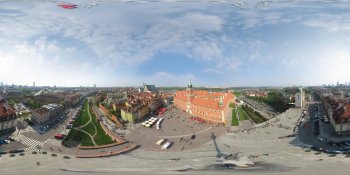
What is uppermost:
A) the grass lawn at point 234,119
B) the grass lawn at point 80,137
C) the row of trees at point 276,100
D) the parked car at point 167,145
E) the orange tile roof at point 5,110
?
the row of trees at point 276,100

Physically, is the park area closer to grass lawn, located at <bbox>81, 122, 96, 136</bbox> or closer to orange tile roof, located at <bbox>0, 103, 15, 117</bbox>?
grass lawn, located at <bbox>81, 122, 96, 136</bbox>

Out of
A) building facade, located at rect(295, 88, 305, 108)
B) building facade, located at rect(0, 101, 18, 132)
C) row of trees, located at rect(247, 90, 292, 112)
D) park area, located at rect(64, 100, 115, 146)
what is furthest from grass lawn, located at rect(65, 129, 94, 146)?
building facade, located at rect(295, 88, 305, 108)

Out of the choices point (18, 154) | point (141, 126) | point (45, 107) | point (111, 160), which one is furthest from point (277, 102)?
point (18, 154)

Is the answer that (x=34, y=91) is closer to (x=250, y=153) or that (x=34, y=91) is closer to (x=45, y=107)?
(x=45, y=107)

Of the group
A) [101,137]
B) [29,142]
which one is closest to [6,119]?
[29,142]

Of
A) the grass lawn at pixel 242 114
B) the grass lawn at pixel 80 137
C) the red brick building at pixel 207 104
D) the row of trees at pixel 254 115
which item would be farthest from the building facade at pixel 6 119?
the row of trees at pixel 254 115

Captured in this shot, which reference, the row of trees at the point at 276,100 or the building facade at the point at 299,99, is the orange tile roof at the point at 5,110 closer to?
the row of trees at the point at 276,100

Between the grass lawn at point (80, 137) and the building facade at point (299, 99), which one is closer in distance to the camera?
the grass lawn at point (80, 137)
